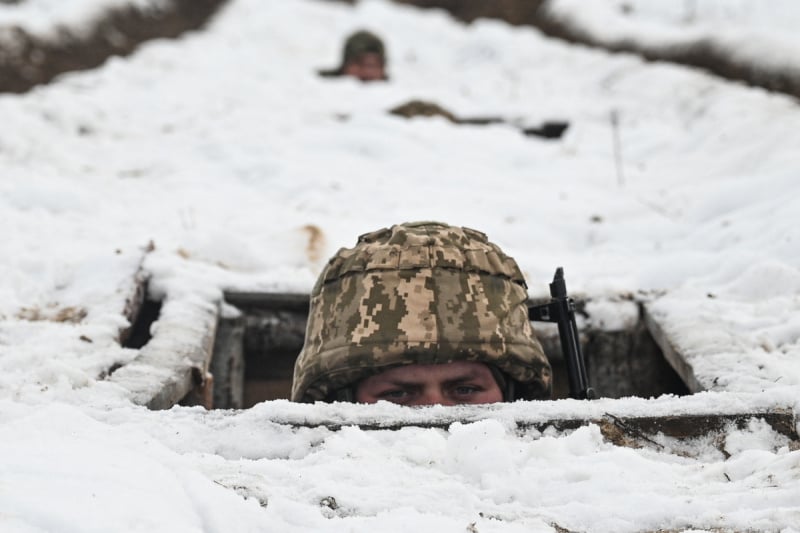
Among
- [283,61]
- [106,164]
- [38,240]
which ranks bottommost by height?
[38,240]

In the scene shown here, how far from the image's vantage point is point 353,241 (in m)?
4.47

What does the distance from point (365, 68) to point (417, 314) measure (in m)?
8.81

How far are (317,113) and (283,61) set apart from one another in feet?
14.2

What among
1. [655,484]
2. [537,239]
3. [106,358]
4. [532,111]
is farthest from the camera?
[532,111]

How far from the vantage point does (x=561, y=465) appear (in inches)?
66.0

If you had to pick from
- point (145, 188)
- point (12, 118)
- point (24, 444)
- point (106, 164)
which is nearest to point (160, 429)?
point (24, 444)

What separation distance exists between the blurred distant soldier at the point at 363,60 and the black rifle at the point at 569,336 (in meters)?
8.43

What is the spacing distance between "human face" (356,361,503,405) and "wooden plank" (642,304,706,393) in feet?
2.39

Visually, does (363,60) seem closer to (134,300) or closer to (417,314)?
(134,300)

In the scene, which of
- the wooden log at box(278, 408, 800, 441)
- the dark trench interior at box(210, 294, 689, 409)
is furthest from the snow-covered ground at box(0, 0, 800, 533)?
the dark trench interior at box(210, 294, 689, 409)

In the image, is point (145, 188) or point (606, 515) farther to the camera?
point (145, 188)

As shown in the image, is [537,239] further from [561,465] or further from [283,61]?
[283,61]

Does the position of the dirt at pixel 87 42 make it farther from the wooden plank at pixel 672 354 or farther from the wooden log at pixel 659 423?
the wooden log at pixel 659 423

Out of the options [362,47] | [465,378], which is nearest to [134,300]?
[465,378]
